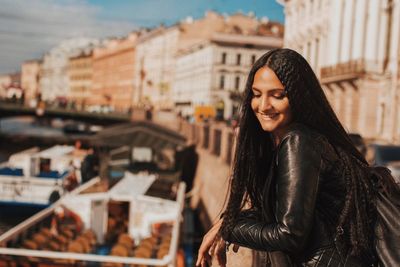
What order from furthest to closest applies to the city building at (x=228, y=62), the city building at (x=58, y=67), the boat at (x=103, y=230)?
1. the city building at (x=58, y=67)
2. the city building at (x=228, y=62)
3. the boat at (x=103, y=230)

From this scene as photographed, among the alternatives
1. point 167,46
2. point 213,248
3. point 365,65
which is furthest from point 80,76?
point 213,248

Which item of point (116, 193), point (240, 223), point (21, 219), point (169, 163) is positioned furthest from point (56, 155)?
point (240, 223)

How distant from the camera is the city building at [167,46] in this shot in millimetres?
69062

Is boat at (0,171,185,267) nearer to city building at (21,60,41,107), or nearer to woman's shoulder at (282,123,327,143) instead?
woman's shoulder at (282,123,327,143)

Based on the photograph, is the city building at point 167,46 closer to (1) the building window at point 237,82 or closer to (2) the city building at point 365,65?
(1) the building window at point 237,82

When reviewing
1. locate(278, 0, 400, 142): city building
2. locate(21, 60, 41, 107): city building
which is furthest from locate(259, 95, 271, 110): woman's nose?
locate(21, 60, 41, 107): city building

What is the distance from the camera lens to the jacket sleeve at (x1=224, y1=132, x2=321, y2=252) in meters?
1.63

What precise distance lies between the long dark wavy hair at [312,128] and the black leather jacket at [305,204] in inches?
1.5

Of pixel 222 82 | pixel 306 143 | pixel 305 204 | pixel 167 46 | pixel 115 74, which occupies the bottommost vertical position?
pixel 305 204

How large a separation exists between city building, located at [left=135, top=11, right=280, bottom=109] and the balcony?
31029 mm

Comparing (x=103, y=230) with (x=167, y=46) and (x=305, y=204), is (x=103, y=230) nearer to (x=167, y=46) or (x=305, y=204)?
(x=305, y=204)

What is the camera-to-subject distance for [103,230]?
1330cm

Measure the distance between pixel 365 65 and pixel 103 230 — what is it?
759 inches

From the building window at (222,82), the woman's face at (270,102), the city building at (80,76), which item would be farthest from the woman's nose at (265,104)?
the city building at (80,76)
